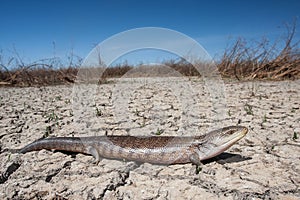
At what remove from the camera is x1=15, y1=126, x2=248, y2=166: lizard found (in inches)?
90.6

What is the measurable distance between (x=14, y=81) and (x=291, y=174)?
9.87 m

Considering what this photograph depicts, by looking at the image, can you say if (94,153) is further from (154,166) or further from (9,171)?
(9,171)

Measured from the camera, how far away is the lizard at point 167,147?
2.30m

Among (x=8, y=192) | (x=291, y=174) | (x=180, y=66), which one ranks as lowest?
(x=8, y=192)

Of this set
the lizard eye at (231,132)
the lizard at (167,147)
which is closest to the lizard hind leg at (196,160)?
the lizard at (167,147)

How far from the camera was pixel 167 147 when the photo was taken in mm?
2375

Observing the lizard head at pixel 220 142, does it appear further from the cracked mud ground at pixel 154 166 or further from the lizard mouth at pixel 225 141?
the cracked mud ground at pixel 154 166

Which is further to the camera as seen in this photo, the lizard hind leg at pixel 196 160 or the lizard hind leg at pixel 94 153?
the lizard hind leg at pixel 94 153

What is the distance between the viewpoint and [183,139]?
2.49 meters

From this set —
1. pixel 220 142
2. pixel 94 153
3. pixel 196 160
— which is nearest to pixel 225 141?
pixel 220 142

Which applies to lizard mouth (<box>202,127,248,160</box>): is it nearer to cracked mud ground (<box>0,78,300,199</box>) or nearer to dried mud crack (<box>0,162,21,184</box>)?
cracked mud ground (<box>0,78,300,199</box>)

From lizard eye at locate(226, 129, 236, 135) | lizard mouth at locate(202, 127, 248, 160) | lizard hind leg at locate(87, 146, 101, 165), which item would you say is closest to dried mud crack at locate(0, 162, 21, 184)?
lizard hind leg at locate(87, 146, 101, 165)

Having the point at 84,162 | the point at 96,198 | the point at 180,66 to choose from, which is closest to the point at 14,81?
the point at 180,66

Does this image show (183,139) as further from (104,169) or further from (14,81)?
(14,81)
